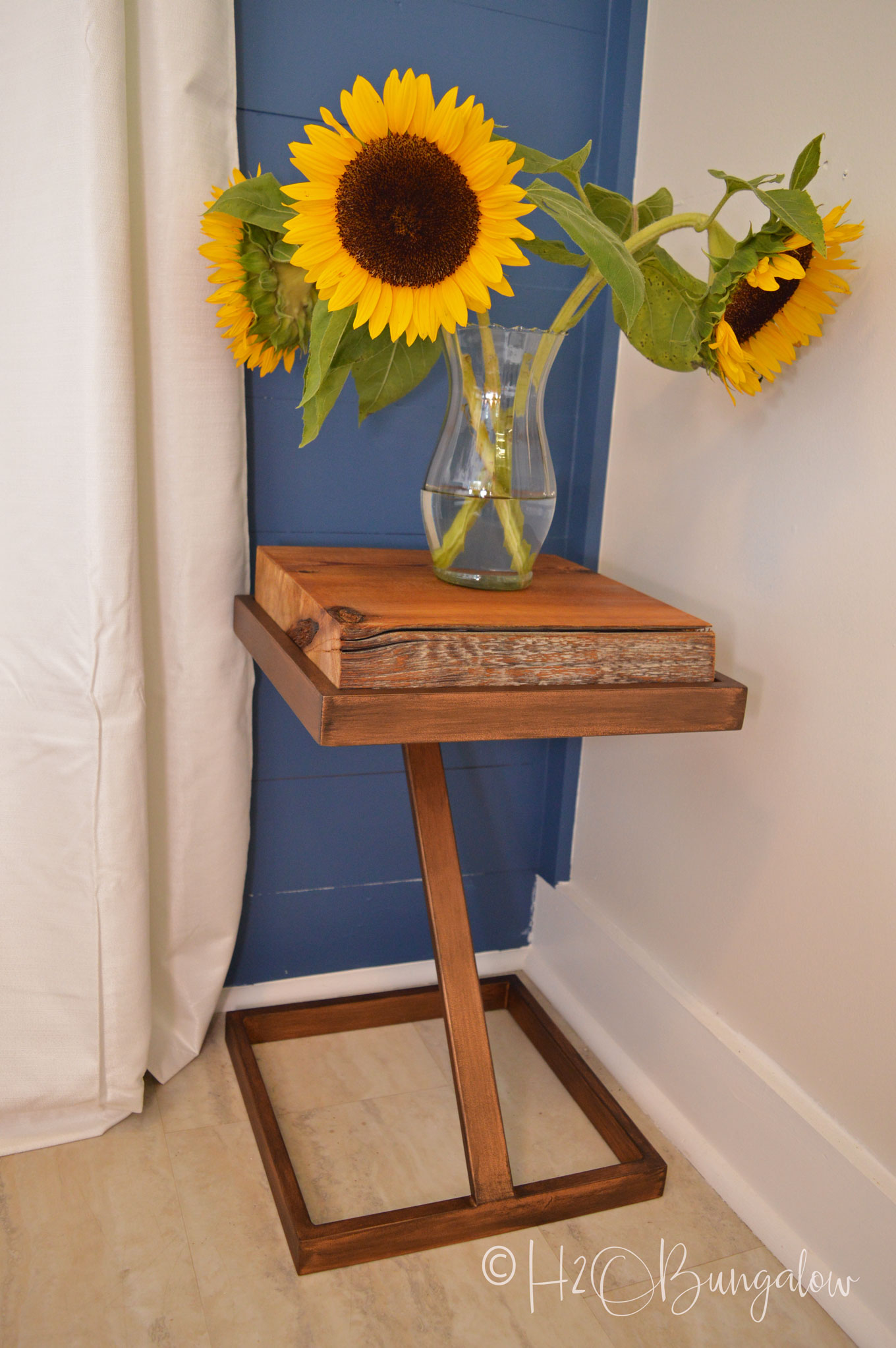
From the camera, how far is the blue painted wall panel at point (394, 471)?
1136mm

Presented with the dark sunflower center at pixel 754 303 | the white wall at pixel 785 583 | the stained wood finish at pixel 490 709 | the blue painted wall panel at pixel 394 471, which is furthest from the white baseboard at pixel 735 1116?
the dark sunflower center at pixel 754 303

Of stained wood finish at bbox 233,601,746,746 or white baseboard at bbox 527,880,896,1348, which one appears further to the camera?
white baseboard at bbox 527,880,896,1348

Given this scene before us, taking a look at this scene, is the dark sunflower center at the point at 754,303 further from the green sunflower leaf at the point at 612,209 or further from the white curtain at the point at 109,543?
the white curtain at the point at 109,543

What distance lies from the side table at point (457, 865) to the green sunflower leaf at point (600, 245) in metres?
0.28

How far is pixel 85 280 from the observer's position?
98cm

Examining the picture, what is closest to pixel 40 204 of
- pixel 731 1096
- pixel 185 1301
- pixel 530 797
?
pixel 530 797

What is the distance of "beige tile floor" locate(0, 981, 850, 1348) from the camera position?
91cm

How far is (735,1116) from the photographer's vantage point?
1084 millimetres

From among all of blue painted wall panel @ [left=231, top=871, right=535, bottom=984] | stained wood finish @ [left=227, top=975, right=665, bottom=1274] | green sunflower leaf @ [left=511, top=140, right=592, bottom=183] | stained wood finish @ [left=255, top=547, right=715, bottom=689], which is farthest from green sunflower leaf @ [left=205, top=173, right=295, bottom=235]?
stained wood finish @ [left=227, top=975, right=665, bottom=1274]

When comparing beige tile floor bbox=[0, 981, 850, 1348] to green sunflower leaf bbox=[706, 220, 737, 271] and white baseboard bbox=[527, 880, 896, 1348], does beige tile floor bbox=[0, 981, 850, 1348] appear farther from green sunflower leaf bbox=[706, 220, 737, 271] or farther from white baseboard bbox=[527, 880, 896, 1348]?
green sunflower leaf bbox=[706, 220, 737, 271]

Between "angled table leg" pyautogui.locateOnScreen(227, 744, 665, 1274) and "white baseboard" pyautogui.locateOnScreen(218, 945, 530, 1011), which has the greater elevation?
"angled table leg" pyautogui.locateOnScreen(227, 744, 665, 1274)

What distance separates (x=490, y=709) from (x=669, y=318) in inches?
16.5

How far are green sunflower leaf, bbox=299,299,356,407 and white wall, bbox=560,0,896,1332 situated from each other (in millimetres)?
479

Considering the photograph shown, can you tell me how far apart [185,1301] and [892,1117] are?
2.29 feet
